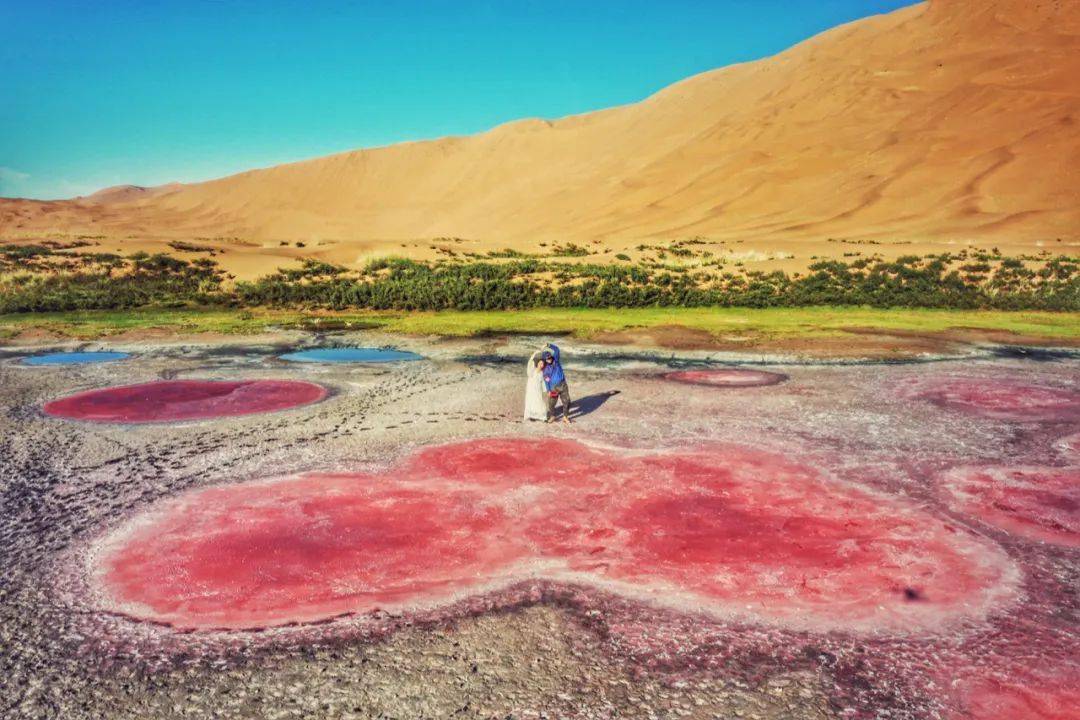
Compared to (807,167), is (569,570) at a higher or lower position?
lower

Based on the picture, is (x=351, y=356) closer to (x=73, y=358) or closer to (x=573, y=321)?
(x=73, y=358)

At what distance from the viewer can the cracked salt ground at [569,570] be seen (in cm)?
519

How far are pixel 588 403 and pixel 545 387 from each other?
1726 millimetres

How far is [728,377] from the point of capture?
51.4 ft

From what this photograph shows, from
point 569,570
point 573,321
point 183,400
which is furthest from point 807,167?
point 569,570

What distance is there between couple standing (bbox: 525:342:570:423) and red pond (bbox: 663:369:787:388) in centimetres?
411

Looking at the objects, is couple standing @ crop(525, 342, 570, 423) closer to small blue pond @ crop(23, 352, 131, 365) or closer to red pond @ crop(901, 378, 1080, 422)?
red pond @ crop(901, 378, 1080, 422)

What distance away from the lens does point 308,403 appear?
43.7 feet

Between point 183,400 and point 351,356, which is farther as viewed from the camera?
point 351,356

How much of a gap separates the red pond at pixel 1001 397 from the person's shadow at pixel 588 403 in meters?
5.42

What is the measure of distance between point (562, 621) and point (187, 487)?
532cm

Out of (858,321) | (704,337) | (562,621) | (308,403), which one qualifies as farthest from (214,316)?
(562,621)

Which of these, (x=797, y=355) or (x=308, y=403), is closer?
(x=308, y=403)

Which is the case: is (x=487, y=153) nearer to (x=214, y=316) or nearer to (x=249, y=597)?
(x=214, y=316)
